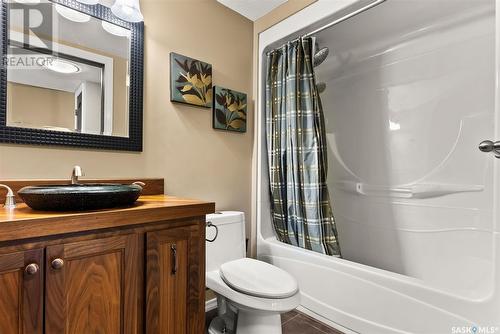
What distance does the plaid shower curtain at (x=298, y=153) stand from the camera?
69.2 inches

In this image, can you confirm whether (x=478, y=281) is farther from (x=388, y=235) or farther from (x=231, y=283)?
(x=231, y=283)

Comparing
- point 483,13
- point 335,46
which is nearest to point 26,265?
point 335,46

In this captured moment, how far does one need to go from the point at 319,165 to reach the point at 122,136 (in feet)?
4.05

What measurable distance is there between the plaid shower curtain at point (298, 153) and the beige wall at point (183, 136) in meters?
0.24

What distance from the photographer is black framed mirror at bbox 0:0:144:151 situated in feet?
3.68

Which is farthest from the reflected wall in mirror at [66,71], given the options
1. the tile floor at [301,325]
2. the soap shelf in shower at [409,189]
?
the soap shelf in shower at [409,189]

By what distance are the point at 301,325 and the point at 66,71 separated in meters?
1.96

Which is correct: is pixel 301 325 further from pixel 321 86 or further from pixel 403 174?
A: pixel 321 86

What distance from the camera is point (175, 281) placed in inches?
39.4

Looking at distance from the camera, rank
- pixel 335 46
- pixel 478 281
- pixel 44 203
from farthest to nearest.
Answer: pixel 335 46 → pixel 478 281 → pixel 44 203

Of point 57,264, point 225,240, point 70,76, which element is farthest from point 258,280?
point 70,76

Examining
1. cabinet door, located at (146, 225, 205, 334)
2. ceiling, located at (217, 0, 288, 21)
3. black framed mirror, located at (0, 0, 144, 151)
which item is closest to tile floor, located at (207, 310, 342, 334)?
cabinet door, located at (146, 225, 205, 334)

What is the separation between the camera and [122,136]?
1.40 meters

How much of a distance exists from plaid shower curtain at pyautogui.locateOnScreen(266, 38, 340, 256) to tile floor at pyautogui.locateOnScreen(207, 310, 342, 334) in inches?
17.6
